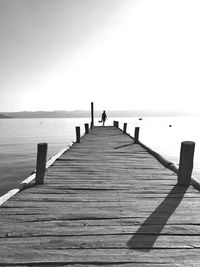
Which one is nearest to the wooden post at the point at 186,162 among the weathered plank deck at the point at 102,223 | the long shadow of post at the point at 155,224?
the weathered plank deck at the point at 102,223

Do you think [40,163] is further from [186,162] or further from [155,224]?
[186,162]

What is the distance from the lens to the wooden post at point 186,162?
538cm

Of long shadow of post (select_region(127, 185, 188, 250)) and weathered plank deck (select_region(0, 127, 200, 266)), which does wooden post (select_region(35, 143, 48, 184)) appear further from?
long shadow of post (select_region(127, 185, 188, 250))

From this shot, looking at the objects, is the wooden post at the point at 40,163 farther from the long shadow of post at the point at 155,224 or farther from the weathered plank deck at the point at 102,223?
the long shadow of post at the point at 155,224

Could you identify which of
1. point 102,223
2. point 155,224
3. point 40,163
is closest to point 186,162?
point 155,224

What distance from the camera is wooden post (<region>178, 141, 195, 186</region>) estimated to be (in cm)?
538

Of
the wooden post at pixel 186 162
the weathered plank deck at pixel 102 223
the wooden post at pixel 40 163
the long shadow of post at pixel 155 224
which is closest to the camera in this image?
the weathered plank deck at pixel 102 223

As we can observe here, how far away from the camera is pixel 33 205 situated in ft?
14.0

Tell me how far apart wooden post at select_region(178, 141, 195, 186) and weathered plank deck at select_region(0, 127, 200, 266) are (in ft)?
0.96

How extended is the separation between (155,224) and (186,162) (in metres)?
2.34

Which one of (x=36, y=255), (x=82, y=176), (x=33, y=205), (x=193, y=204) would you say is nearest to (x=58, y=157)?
(x=82, y=176)

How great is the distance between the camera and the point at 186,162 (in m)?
5.48

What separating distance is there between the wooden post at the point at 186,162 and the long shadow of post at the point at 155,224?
25.1 inches

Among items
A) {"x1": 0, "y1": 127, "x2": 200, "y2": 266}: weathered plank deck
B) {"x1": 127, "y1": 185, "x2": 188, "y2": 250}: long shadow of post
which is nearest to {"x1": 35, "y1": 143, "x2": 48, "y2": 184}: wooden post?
Result: {"x1": 0, "y1": 127, "x2": 200, "y2": 266}: weathered plank deck
